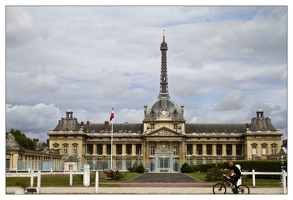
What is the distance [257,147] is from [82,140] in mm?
32670

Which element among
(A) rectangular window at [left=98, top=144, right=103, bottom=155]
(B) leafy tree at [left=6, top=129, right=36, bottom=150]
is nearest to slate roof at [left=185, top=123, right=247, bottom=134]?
(A) rectangular window at [left=98, top=144, right=103, bottom=155]

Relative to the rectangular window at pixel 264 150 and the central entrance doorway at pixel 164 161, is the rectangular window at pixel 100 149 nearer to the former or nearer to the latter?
the central entrance doorway at pixel 164 161

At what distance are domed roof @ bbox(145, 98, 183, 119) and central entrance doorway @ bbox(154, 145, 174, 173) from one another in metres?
19.2

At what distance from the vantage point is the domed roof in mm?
91688

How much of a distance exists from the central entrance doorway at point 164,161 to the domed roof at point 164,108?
63.1ft

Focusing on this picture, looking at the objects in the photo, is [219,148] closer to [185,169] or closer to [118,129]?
[118,129]

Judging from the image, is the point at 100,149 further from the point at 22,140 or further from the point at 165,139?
the point at 22,140

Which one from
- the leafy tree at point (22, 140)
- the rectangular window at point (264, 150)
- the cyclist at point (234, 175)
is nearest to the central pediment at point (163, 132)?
the rectangular window at point (264, 150)

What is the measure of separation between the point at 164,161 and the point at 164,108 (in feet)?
67.9

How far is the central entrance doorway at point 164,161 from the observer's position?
70750 millimetres

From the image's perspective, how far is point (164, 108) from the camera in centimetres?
9144

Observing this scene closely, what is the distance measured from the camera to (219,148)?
94.1 metres

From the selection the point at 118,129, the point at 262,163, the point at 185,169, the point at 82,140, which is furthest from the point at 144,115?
the point at 262,163

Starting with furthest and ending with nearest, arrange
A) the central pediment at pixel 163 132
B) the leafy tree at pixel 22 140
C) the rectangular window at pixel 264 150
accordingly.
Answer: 1. the central pediment at pixel 163 132
2. the rectangular window at pixel 264 150
3. the leafy tree at pixel 22 140
